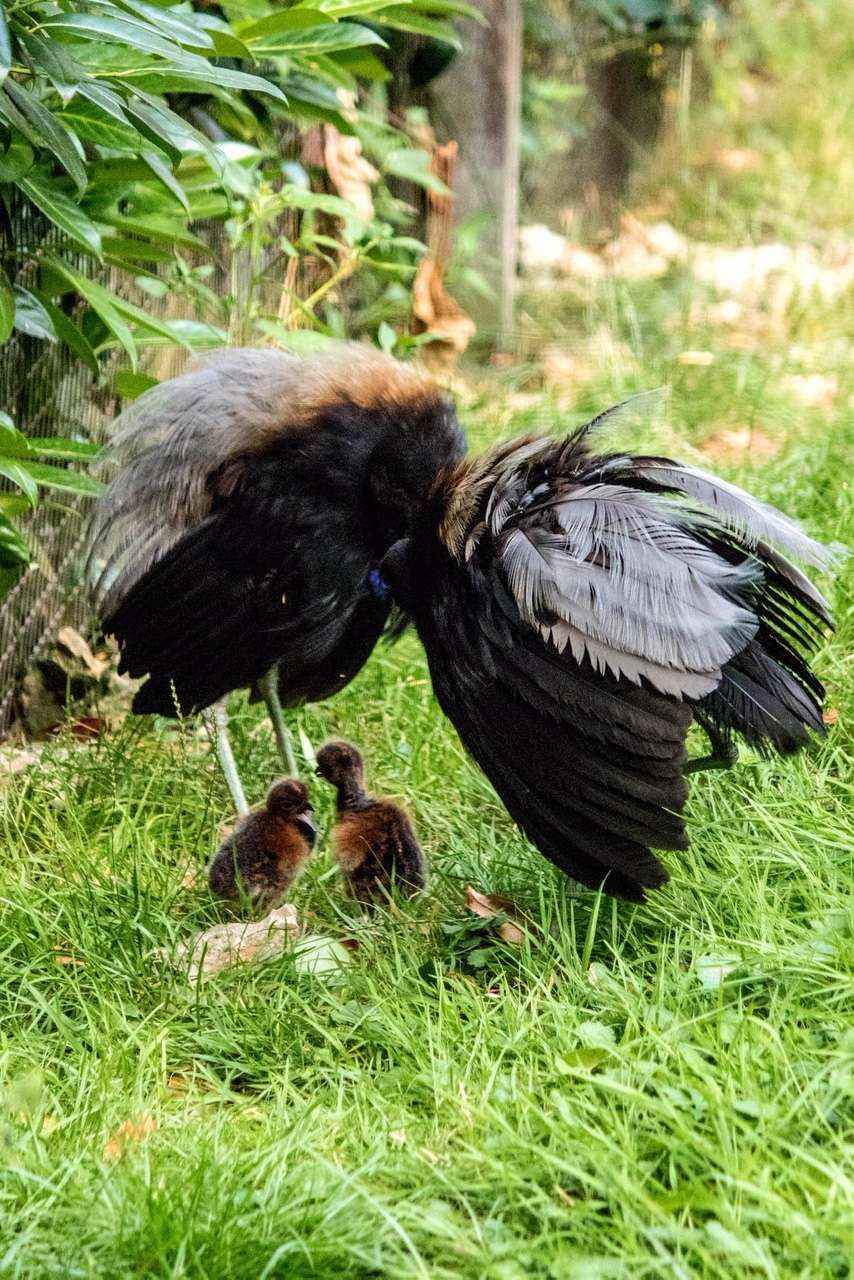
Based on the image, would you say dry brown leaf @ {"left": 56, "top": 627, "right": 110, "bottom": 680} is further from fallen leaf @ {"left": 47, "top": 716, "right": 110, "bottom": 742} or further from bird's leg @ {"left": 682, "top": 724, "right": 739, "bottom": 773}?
bird's leg @ {"left": 682, "top": 724, "right": 739, "bottom": 773}

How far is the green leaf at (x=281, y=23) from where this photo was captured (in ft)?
12.7

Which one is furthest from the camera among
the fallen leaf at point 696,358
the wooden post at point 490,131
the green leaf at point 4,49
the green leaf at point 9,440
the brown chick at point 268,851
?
the wooden post at point 490,131

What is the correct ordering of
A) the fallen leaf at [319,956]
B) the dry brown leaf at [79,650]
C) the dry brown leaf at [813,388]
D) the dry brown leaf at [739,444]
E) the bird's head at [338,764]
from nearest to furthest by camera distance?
the fallen leaf at [319,956] → the bird's head at [338,764] → the dry brown leaf at [79,650] → the dry brown leaf at [739,444] → the dry brown leaf at [813,388]

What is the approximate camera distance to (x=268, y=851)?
3504mm

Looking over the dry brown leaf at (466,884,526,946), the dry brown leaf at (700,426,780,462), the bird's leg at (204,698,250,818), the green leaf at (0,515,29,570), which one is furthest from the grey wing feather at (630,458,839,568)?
the dry brown leaf at (700,426,780,462)

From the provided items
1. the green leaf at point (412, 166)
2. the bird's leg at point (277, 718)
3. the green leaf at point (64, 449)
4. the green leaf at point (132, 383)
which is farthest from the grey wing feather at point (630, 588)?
the green leaf at point (412, 166)

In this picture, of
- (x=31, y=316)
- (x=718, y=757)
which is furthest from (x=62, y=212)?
(x=718, y=757)

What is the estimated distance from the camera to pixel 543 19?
803 cm

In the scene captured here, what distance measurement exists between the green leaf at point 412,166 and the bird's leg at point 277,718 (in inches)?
97.2

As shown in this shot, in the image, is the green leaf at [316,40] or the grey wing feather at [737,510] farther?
the green leaf at [316,40]

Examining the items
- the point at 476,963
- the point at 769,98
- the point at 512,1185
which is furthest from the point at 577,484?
the point at 769,98

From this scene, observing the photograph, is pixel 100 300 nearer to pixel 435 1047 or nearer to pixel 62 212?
pixel 62 212

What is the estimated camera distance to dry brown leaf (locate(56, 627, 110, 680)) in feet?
15.4

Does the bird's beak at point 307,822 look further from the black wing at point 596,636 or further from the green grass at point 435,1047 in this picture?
the black wing at point 596,636
